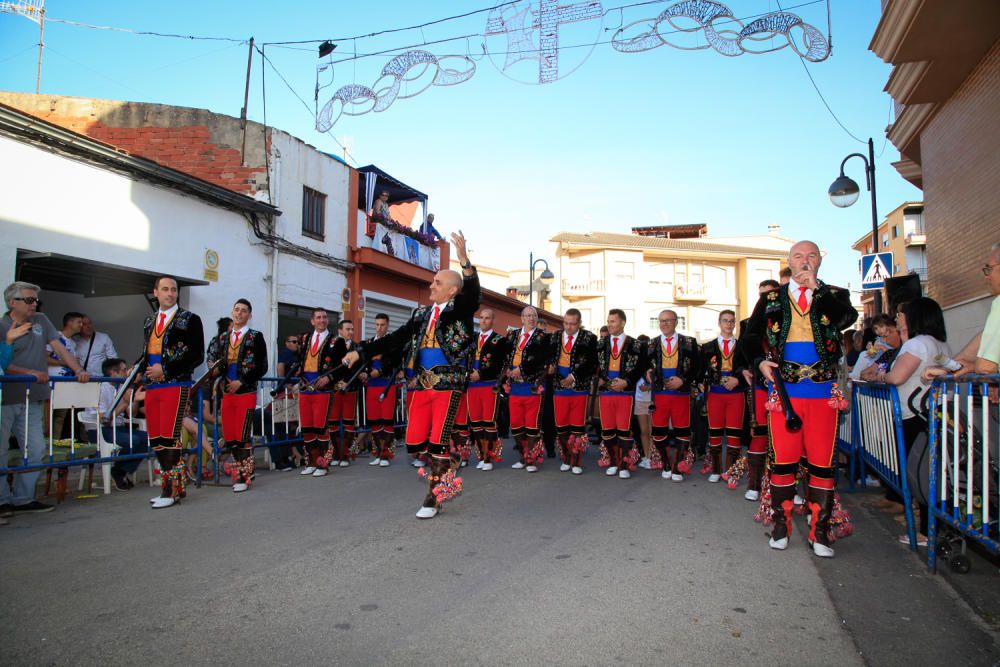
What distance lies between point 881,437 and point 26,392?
7661 mm

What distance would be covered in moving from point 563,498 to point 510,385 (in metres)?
2.68

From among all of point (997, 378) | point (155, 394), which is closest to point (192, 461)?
point (155, 394)

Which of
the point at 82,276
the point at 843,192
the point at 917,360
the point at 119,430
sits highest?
the point at 843,192

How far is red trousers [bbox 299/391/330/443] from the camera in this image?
851 cm

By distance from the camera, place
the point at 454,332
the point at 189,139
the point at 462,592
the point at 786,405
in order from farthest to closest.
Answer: the point at 189,139, the point at 454,332, the point at 786,405, the point at 462,592

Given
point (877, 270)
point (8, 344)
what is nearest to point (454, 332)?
point (8, 344)

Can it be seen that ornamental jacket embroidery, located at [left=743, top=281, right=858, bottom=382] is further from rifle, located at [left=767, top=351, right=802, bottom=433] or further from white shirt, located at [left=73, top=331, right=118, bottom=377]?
white shirt, located at [left=73, top=331, right=118, bottom=377]

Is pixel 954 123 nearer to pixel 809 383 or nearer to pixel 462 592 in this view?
pixel 809 383

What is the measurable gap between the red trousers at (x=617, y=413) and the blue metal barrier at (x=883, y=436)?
2.56 meters

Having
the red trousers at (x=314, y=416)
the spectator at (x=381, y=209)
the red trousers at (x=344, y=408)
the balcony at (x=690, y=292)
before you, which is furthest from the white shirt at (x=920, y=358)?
the balcony at (x=690, y=292)

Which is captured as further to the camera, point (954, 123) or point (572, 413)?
point (954, 123)

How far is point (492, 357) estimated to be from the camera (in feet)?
29.7

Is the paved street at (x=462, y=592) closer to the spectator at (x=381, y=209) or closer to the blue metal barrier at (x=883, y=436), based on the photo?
the blue metal barrier at (x=883, y=436)

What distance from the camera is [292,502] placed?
6359mm
